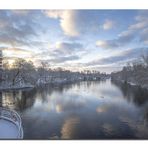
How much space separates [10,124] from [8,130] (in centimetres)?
12

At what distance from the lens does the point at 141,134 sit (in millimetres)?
3062

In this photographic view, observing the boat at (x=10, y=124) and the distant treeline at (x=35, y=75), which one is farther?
the distant treeline at (x=35, y=75)

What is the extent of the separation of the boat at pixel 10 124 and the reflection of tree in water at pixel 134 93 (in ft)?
4.61

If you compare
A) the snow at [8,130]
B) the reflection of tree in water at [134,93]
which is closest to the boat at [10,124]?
the snow at [8,130]

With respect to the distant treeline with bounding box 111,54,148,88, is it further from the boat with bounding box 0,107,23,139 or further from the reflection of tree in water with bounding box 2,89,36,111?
the boat with bounding box 0,107,23,139

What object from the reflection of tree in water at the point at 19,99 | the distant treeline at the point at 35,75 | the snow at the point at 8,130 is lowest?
the snow at the point at 8,130

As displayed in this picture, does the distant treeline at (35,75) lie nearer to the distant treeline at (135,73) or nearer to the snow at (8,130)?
the distant treeline at (135,73)

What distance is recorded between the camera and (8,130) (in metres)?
3.11

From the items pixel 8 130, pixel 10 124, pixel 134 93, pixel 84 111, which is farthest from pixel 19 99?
pixel 134 93

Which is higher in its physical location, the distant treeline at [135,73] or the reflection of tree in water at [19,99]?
the distant treeline at [135,73]

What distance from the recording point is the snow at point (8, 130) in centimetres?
303

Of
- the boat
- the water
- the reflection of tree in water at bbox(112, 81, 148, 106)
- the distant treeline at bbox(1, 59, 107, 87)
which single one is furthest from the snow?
the reflection of tree in water at bbox(112, 81, 148, 106)

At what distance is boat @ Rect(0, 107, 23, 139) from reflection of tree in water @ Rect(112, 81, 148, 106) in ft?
4.61
